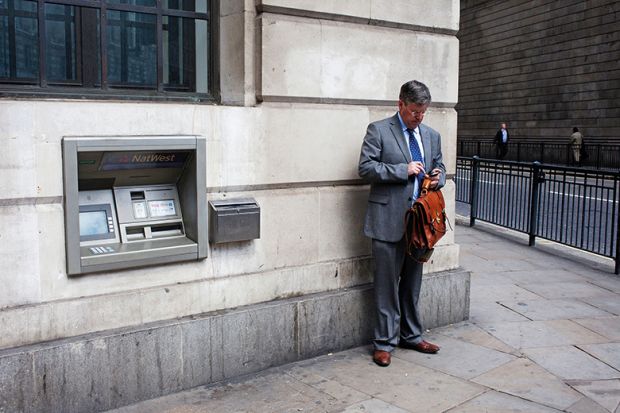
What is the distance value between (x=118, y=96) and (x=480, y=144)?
111 feet

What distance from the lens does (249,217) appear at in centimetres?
493

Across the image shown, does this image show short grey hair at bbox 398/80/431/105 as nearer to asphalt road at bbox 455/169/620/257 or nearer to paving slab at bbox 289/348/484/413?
paving slab at bbox 289/348/484/413

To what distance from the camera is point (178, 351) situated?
4.62 meters

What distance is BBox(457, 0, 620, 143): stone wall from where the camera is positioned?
30.1m

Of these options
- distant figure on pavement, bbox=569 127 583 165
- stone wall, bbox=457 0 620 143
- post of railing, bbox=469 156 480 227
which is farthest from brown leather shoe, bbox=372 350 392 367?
stone wall, bbox=457 0 620 143

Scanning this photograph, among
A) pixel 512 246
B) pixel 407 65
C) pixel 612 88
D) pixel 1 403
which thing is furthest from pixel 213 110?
pixel 612 88

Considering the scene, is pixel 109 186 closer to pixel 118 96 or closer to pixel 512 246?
pixel 118 96

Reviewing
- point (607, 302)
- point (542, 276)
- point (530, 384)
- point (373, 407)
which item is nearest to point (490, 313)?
point (607, 302)

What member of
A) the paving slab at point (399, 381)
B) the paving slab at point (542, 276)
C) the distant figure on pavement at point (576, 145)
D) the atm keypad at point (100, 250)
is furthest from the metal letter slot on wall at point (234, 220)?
the distant figure on pavement at point (576, 145)

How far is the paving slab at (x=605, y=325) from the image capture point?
610 cm

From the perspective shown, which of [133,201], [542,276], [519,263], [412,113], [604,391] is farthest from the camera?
[519,263]

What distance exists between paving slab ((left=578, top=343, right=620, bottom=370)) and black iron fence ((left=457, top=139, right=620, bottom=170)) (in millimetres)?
22916

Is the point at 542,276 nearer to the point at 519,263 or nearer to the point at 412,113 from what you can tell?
the point at 519,263

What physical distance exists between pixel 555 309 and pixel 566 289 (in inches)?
39.4
